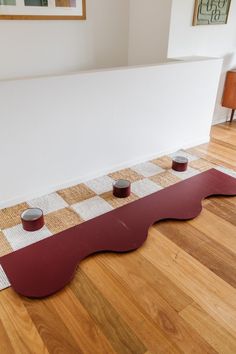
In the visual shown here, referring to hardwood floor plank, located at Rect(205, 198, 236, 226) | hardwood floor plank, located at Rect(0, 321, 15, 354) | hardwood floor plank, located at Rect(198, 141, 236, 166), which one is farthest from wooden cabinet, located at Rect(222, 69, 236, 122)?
hardwood floor plank, located at Rect(0, 321, 15, 354)

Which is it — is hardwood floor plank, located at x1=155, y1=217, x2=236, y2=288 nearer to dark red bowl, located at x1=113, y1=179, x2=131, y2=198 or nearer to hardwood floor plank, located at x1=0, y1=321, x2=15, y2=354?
dark red bowl, located at x1=113, y1=179, x2=131, y2=198

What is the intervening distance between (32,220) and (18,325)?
1.93 feet

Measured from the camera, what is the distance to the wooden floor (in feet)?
3.72

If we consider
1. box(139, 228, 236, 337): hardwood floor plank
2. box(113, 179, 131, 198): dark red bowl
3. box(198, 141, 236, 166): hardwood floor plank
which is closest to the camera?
box(139, 228, 236, 337): hardwood floor plank

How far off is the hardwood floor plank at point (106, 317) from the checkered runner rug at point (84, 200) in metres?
0.34

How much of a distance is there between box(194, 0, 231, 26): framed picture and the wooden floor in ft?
6.54

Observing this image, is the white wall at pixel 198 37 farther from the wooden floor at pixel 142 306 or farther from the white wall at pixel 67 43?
the wooden floor at pixel 142 306

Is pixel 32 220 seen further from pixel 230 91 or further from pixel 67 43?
pixel 230 91

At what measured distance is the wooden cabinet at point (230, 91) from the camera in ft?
10.4

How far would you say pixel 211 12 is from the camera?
2727mm

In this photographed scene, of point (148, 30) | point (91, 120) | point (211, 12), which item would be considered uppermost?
point (211, 12)

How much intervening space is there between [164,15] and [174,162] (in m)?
1.25

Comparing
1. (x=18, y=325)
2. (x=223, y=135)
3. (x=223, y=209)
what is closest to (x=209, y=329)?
(x=18, y=325)

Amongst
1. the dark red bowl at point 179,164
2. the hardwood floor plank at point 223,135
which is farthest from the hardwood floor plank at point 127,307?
the hardwood floor plank at point 223,135
